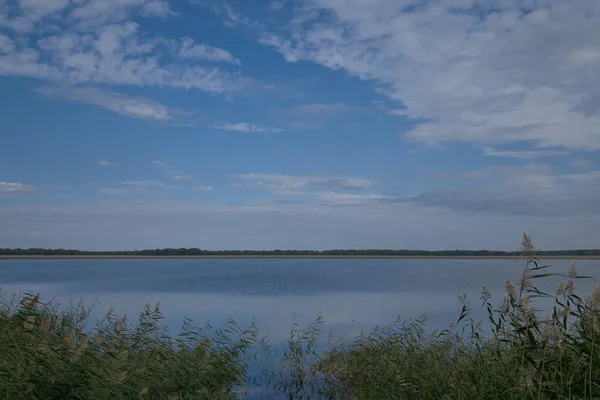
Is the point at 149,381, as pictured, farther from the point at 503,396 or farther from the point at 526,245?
the point at 526,245

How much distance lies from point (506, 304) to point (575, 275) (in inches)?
29.4

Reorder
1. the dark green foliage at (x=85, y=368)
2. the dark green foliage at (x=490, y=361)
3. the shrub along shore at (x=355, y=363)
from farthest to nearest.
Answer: the dark green foliage at (x=85, y=368)
the shrub along shore at (x=355, y=363)
the dark green foliage at (x=490, y=361)

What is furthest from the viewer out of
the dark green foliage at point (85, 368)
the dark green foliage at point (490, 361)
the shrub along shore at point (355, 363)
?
the dark green foliage at point (85, 368)

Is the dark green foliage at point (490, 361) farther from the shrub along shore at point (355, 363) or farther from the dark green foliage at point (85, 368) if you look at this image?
the dark green foliage at point (85, 368)

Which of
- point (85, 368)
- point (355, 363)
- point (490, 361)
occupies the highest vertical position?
point (490, 361)

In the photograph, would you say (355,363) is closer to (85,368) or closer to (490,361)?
(490,361)

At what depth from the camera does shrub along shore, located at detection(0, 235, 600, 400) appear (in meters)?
5.14

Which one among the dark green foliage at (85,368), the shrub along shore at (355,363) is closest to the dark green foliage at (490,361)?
the shrub along shore at (355,363)

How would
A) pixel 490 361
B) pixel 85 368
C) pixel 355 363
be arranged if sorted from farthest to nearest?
1. pixel 355 363
2. pixel 85 368
3. pixel 490 361

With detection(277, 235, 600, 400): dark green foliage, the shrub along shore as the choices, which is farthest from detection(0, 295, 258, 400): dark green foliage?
detection(277, 235, 600, 400): dark green foliage

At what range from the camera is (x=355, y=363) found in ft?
35.0

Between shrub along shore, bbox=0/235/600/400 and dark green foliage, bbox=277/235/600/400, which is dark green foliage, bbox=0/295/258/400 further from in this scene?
dark green foliage, bbox=277/235/600/400

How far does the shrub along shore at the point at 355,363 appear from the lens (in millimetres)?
5141

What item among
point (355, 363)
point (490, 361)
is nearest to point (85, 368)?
point (490, 361)
